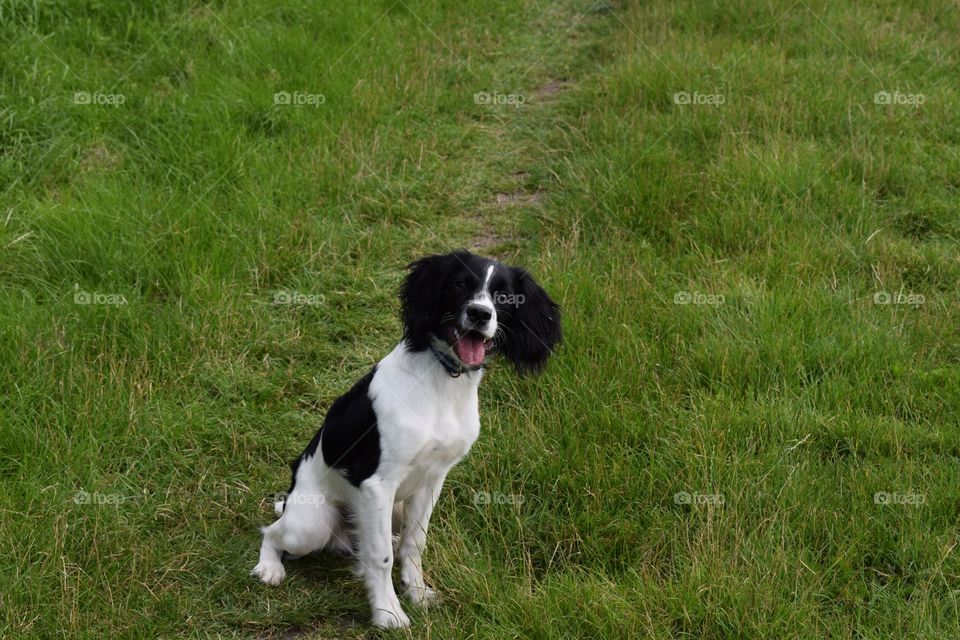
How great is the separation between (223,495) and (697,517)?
1783 mm

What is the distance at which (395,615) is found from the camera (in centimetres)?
318

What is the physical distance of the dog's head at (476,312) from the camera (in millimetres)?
3078

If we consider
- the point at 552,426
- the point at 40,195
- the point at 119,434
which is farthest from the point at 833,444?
the point at 40,195

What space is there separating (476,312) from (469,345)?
0.13 meters

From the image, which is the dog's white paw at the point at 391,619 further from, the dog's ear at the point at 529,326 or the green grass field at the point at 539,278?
the dog's ear at the point at 529,326

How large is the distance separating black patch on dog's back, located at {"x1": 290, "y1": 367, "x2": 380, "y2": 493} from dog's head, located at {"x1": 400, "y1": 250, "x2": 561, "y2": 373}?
25 centimetres

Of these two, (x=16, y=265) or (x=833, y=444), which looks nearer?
(x=833, y=444)

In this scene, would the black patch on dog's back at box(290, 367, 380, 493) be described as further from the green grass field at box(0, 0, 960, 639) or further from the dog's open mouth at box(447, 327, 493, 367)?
the green grass field at box(0, 0, 960, 639)

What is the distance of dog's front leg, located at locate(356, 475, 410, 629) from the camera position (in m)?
3.09

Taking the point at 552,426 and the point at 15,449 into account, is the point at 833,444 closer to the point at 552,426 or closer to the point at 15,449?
the point at 552,426

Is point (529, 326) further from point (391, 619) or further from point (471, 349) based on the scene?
point (391, 619)

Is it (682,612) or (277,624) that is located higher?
(682,612)

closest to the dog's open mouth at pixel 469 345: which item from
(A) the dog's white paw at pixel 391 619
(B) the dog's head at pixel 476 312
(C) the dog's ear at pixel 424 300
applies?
(B) the dog's head at pixel 476 312

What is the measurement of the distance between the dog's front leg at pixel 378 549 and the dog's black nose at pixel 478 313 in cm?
59
